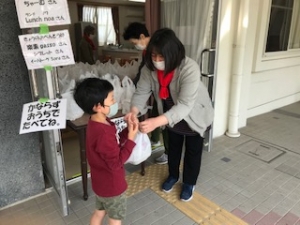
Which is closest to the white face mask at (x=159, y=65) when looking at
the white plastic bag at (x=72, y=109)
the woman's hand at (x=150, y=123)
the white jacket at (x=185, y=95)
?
the white jacket at (x=185, y=95)

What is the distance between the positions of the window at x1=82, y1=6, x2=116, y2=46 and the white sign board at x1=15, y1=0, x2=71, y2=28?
5741mm

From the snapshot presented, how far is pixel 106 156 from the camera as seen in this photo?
1189 mm

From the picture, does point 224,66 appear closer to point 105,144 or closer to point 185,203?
point 185,203

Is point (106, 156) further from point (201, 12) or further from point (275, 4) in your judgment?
point (275, 4)

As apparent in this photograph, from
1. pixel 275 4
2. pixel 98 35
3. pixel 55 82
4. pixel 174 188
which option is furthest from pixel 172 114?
pixel 98 35

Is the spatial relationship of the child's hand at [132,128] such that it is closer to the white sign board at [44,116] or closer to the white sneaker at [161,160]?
the white sign board at [44,116]

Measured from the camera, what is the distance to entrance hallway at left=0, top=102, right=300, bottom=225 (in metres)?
1.78

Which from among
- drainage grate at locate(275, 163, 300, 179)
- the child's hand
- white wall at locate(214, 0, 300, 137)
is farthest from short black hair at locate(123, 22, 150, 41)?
drainage grate at locate(275, 163, 300, 179)

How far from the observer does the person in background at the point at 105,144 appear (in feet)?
3.87

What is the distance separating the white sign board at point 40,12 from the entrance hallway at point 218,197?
130 centimetres

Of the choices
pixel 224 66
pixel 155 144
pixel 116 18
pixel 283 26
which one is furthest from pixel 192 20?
pixel 116 18

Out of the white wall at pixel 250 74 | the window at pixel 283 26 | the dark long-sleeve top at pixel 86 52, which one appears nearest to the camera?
the white wall at pixel 250 74

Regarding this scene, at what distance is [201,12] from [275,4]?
1.77m

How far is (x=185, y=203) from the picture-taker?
194 cm
